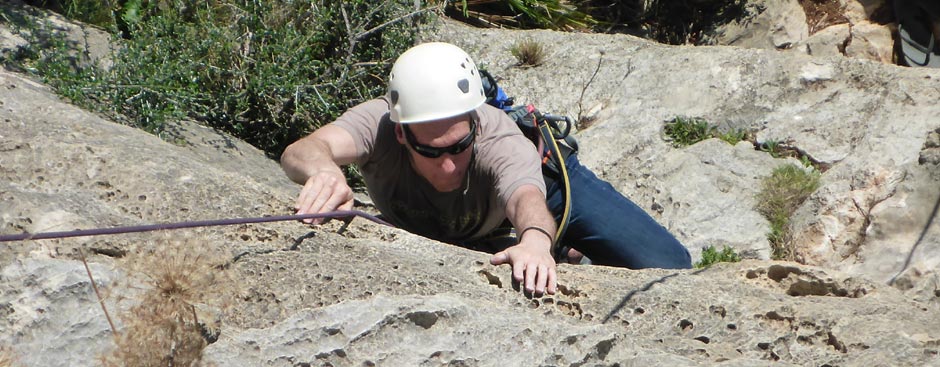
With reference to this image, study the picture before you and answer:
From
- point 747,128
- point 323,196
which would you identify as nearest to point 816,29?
point 747,128

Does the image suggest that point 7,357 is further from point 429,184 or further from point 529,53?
point 529,53

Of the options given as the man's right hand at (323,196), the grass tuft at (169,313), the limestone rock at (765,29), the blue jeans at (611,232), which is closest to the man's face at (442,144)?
the man's right hand at (323,196)

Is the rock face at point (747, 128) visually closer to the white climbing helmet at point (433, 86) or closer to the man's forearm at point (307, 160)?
the white climbing helmet at point (433, 86)

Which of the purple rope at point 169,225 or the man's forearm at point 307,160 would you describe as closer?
the purple rope at point 169,225

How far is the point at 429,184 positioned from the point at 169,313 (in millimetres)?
2179

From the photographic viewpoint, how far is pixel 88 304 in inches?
130

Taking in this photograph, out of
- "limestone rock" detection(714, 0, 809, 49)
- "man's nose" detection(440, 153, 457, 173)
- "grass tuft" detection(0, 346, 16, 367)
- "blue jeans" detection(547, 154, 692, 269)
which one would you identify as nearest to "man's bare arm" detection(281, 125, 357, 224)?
"man's nose" detection(440, 153, 457, 173)

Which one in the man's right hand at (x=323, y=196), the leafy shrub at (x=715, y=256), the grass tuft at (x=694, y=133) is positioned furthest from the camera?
the grass tuft at (x=694, y=133)

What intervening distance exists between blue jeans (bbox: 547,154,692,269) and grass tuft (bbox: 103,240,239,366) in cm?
271

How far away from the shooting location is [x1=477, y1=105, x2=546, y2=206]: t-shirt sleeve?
4.81m

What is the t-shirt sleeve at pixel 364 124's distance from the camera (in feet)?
16.8

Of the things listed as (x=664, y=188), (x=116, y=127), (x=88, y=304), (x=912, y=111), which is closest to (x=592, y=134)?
(x=664, y=188)

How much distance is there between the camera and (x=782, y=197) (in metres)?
7.08

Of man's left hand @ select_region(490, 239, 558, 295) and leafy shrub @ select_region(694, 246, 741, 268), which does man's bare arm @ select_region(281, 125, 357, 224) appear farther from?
leafy shrub @ select_region(694, 246, 741, 268)
